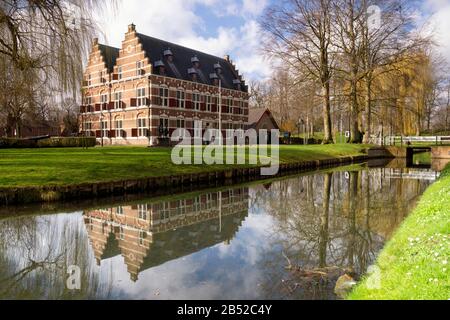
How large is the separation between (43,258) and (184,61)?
112ft

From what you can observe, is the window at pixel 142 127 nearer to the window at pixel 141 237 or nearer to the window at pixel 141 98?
the window at pixel 141 98

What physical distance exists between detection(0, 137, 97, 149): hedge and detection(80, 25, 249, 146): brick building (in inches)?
227

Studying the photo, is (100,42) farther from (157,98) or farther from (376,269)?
(157,98)

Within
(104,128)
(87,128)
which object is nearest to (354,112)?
(104,128)

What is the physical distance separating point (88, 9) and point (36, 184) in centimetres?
606

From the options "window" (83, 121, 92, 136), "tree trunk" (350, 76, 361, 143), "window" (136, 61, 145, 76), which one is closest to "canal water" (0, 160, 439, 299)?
"tree trunk" (350, 76, 361, 143)

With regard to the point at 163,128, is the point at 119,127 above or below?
above

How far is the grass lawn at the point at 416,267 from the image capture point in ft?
11.4

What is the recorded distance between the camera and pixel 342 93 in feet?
99.2

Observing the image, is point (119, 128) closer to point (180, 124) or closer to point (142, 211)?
point (180, 124)

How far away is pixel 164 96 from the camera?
34.3 m

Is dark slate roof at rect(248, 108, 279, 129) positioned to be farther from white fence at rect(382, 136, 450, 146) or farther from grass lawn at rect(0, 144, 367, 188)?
grass lawn at rect(0, 144, 367, 188)

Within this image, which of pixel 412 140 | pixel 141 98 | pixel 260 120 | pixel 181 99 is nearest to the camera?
pixel 412 140

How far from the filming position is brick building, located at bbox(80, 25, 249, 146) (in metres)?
33.5
